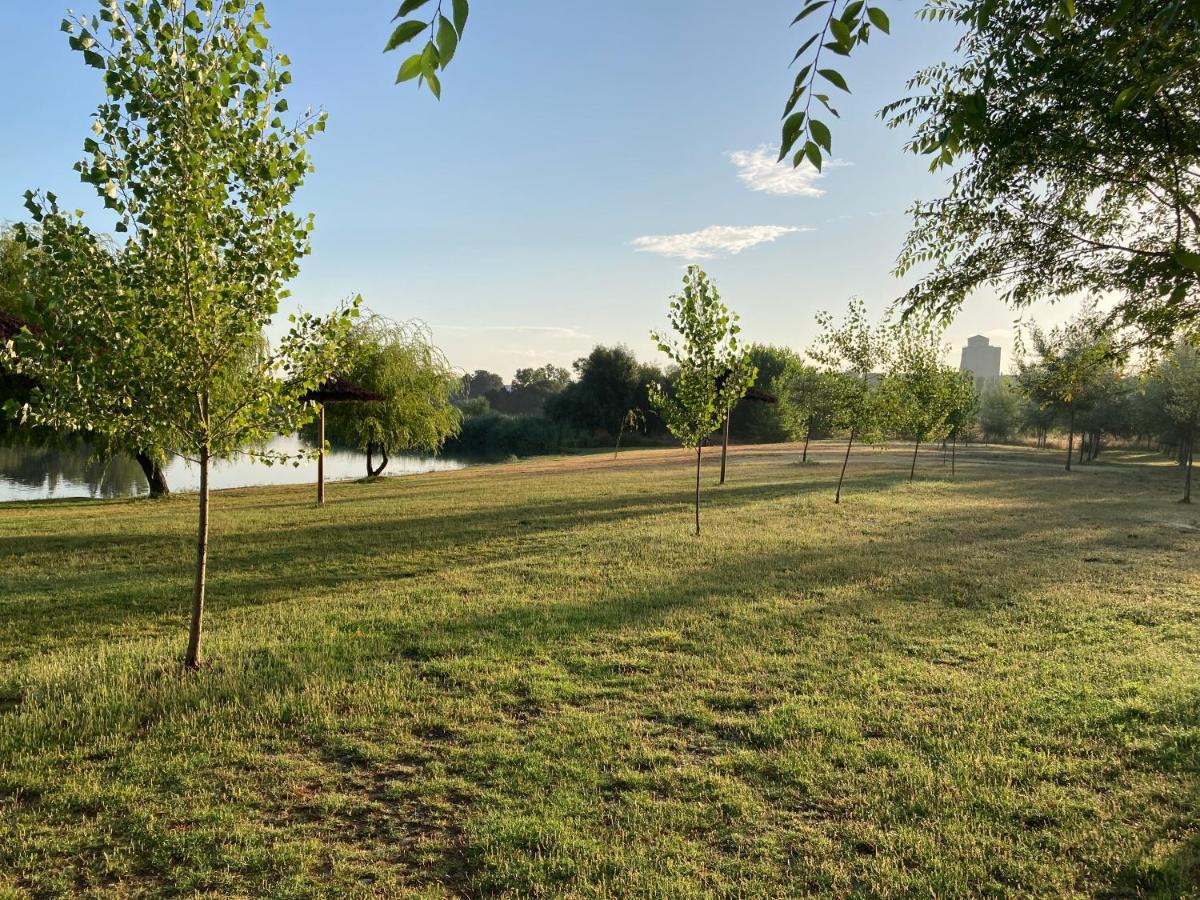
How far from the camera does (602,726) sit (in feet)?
15.8

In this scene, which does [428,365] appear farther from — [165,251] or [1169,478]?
[1169,478]

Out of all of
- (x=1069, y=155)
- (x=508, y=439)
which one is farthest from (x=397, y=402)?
(x=508, y=439)

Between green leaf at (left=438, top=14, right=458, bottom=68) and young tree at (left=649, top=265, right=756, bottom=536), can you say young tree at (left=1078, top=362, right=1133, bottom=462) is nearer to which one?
young tree at (left=649, top=265, right=756, bottom=536)

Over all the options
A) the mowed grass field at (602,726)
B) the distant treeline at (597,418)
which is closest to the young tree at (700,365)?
the mowed grass field at (602,726)

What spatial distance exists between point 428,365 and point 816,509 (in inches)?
832

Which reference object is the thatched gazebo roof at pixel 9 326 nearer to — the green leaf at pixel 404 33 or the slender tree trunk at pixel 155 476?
the slender tree trunk at pixel 155 476

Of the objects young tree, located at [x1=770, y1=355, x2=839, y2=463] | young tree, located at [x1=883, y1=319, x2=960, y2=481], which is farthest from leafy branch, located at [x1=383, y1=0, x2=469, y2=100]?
young tree, located at [x1=770, y1=355, x2=839, y2=463]

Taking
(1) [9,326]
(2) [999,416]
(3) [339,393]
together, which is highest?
(2) [999,416]

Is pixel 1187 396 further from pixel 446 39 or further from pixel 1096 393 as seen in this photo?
pixel 446 39

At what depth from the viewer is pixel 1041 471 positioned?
31.5 meters

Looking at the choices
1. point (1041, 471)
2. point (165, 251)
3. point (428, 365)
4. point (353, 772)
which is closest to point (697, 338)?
point (165, 251)

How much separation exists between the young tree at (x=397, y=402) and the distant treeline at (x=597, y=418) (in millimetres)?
27533

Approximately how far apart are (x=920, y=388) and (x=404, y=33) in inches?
1000

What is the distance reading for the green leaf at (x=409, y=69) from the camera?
Answer: 1688 millimetres
